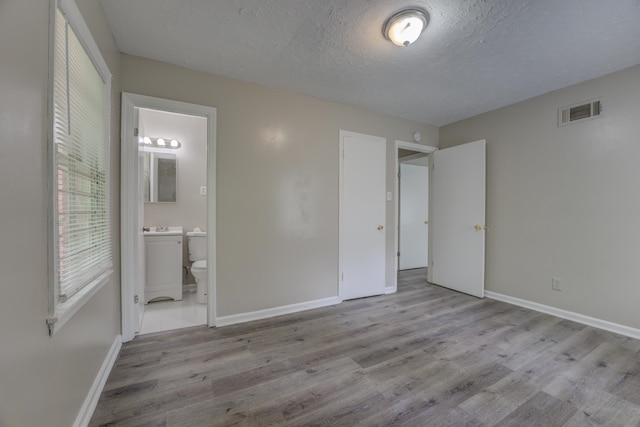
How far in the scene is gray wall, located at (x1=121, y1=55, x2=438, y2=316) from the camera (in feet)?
7.98

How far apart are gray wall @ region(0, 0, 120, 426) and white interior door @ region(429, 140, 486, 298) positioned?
3.83 metres

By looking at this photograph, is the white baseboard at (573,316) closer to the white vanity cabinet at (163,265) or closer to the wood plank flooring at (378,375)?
the wood plank flooring at (378,375)

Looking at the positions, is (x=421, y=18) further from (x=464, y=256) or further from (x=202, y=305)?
(x=202, y=305)

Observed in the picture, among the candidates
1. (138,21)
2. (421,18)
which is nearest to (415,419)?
(421,18)

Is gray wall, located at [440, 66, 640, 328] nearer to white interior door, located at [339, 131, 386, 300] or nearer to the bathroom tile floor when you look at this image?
white interior door, located at [339, 131, 386, 300]

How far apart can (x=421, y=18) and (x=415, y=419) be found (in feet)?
7.96

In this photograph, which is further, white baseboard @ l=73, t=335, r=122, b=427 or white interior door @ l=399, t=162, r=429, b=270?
white interior door @ l=399, t=162, r=429, b=270

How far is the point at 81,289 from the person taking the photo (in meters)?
1.31

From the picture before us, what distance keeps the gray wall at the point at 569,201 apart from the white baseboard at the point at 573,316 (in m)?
0.05

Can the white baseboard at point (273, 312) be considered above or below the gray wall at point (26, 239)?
below

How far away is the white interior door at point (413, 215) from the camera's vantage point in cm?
498

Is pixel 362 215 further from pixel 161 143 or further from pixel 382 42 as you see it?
pixel 161 143

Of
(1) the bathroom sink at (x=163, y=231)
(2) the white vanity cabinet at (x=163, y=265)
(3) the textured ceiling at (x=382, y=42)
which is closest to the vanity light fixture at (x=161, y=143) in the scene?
(1) the bathroom sink at (x=163, y=231)

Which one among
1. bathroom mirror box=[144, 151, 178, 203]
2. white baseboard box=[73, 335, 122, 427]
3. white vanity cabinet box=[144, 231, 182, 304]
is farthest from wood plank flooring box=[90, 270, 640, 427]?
bathroom mirror box=[144, 151, 178, 203]
